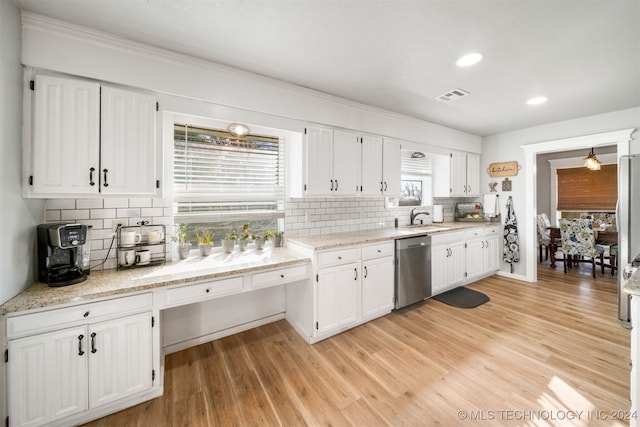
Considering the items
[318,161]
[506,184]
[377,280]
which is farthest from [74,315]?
[506,184]

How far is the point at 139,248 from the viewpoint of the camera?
2.04 m

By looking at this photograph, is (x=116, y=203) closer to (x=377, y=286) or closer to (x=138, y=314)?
(x=138, y=314)

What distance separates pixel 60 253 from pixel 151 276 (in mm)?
557

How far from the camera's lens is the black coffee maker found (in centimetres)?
160

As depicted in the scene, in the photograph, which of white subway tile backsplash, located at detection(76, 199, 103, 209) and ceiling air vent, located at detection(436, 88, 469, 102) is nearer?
white subway tile backsplash, located at detection(76, 199, 103, 209)

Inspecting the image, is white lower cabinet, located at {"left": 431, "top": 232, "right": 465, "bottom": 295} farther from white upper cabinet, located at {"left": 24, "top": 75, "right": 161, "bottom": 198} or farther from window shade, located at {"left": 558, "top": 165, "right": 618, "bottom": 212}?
window shade, located at {"left": 558, "top": 165, "right": 618, "bottom": 212}

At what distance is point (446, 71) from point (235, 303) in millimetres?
3050

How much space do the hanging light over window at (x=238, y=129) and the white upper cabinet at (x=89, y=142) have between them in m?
0.72

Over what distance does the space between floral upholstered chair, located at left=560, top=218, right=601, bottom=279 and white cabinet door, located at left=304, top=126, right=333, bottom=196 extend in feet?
15.7

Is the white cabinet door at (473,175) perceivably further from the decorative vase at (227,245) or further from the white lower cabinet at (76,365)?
the white lower cabinet at (76,365)

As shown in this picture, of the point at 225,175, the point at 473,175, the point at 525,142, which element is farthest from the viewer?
the point at 473,175

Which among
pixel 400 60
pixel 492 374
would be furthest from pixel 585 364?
pixel 400 60

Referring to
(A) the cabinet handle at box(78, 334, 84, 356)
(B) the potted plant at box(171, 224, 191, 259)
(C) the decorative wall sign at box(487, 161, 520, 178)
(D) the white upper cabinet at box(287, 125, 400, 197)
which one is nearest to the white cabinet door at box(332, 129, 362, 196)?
(D) the white upper cabinet at box(287, 125, 400, 197)

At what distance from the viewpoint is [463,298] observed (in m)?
3.49
